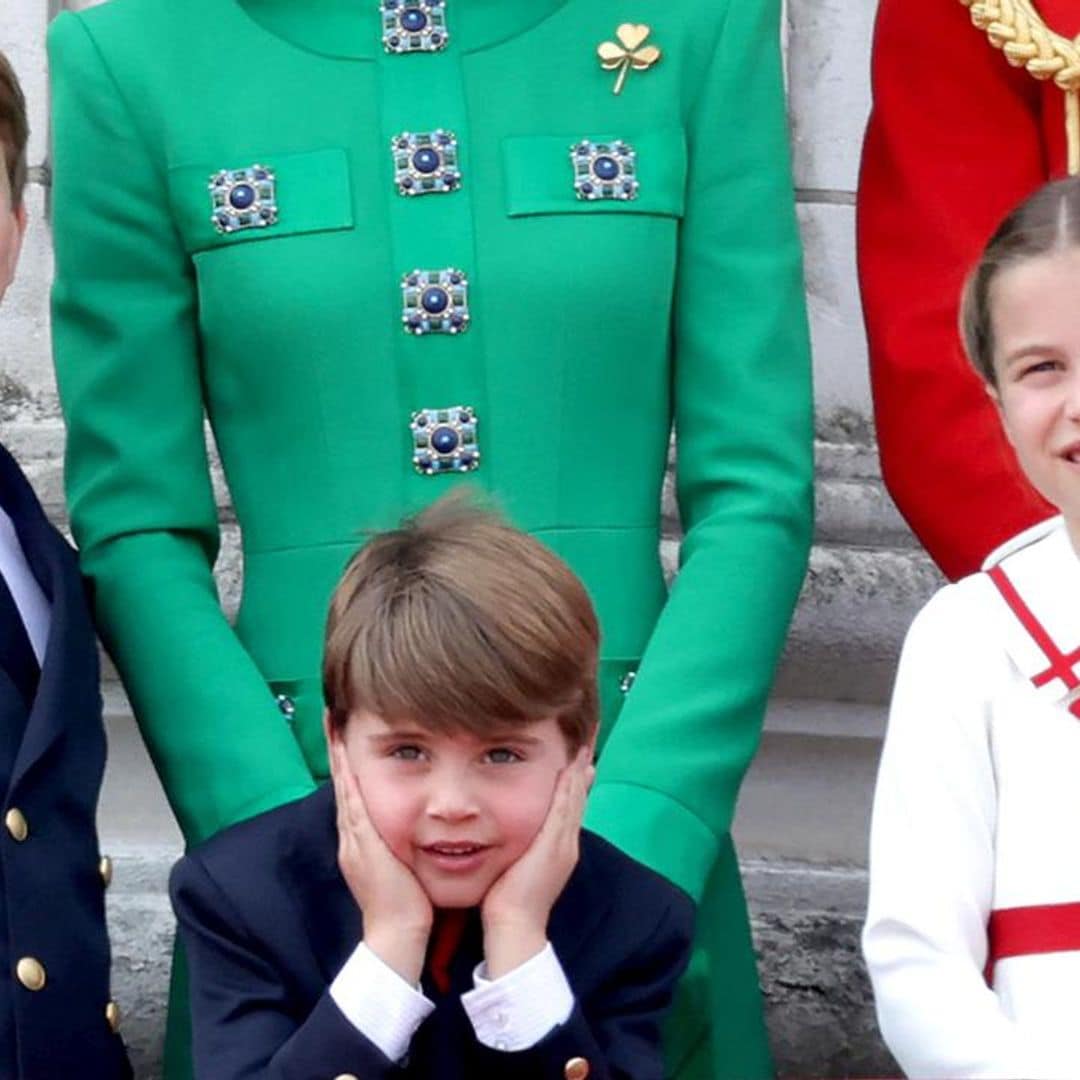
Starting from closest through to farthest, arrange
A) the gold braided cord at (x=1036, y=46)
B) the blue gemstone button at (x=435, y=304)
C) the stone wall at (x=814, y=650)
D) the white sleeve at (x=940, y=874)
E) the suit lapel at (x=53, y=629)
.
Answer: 1. the white sleeve at (x=940, y=874)
2. the suit lapel at (x=53, y=629)
3. the blue gemstone button at (x=435, y=304)
4. the gold braided cord at (x=1036, y=46)
5. the stone wall at (x=814, y=650)

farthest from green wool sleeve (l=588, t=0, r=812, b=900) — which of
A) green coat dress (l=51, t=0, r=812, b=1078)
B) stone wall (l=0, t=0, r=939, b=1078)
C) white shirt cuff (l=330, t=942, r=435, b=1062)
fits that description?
Result: stone wall (l=0, t=0, r=939, b=1078)

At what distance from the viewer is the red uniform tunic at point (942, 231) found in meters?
3.36

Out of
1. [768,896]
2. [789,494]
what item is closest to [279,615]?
[789,494]

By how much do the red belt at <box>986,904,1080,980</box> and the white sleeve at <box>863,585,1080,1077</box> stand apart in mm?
16

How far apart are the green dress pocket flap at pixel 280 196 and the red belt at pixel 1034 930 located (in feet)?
3.02

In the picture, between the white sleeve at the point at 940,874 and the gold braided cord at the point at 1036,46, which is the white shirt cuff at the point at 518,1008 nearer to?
the white sleeve at the point at 940,874

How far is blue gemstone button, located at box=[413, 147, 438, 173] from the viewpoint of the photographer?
3.32 meters

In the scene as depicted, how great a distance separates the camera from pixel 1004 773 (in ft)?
9.80

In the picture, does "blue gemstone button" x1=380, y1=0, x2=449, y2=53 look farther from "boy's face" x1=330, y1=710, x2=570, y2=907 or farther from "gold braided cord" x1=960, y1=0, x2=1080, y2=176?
"boy's face" x1=330, y1=710, x2=570, y2=907

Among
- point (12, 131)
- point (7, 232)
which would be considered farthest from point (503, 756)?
point (12, 131)

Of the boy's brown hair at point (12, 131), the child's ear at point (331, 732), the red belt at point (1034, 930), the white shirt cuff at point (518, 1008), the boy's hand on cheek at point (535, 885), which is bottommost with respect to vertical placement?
the white shirt cuff at point (518, 1008)

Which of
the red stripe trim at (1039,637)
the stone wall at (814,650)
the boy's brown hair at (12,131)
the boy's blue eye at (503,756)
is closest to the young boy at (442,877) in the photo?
the boy's blue eye at (503,756)

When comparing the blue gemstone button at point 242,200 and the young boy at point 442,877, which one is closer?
the young boy at point 442,877

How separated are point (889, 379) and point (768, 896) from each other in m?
0.94
